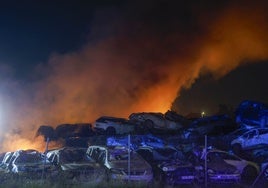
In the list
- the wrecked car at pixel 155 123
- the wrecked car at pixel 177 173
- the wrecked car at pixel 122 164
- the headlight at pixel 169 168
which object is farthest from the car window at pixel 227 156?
the wrecked car at pixel 155 123

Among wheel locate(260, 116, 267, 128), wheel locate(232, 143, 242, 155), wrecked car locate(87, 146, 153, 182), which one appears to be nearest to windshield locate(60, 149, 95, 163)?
wrecked car locate(87, 146, 153, 182)

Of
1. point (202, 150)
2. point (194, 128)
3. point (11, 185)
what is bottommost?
point (11, 185)

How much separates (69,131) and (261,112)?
15.7 meters

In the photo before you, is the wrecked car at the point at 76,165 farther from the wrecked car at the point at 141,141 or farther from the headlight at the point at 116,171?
the wrecked car at the point at 141,141

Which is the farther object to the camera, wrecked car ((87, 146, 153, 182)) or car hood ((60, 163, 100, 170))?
car hood ((60, 163, 100, 170))

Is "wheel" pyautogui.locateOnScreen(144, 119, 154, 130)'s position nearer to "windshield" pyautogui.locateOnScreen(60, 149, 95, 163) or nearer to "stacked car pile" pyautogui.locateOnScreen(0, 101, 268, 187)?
"stacked car pile" pyautogui.locateOnScreen(0, 101, 268, 187)

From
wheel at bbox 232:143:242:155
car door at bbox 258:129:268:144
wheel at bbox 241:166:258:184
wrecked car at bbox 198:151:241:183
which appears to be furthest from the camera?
wheel at bbox 232:143:242:155

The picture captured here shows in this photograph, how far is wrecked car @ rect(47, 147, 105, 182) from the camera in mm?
19391

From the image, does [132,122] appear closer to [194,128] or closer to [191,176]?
[194,128]

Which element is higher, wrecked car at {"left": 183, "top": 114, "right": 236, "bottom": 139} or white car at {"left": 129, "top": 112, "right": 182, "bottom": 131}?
white car at {"left": 129, "top": 112, "right": 182, "bottom": 131}

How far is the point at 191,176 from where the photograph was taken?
20484mm

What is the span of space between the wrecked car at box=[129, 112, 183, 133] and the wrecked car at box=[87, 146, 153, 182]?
13871 mm

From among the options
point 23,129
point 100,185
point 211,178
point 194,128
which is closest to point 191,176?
point 211,178

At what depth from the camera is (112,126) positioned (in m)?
34.8
